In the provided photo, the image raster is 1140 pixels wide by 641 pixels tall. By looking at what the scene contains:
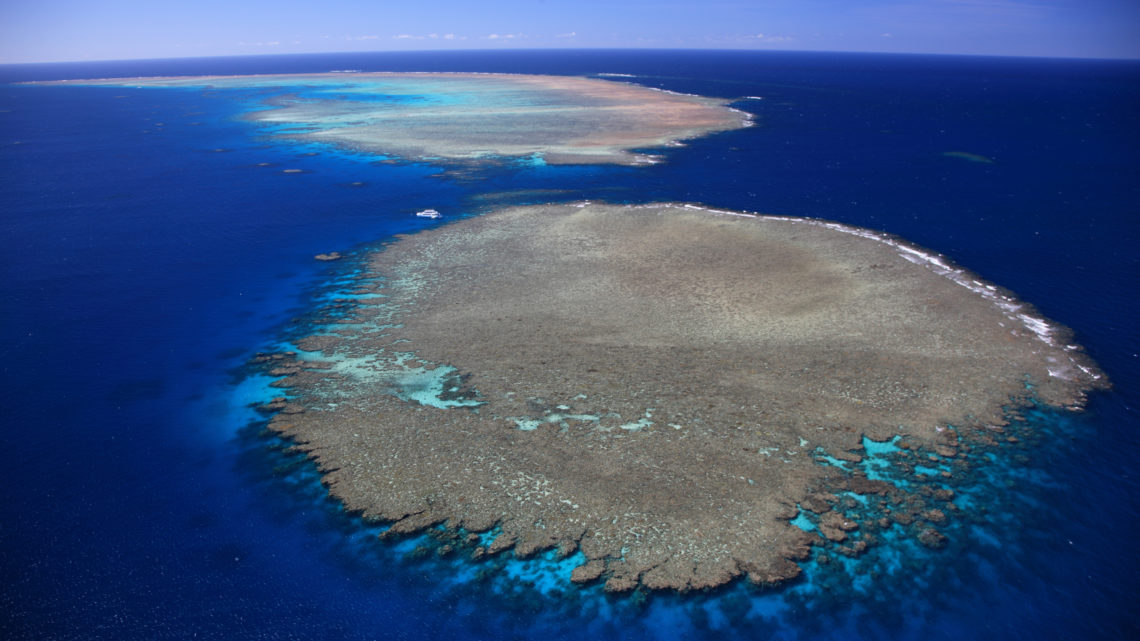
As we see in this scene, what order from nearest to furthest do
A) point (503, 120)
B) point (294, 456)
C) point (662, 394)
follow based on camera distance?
point (294, 456)
point (662, 394)
point (503, 120)

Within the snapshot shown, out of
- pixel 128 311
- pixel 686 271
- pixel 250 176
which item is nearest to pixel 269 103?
pixel 250 176

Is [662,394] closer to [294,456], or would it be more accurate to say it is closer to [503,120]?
[294,456]

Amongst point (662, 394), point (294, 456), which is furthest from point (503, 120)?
point (294, 456)

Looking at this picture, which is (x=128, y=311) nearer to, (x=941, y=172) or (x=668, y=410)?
(x=668, y=410)

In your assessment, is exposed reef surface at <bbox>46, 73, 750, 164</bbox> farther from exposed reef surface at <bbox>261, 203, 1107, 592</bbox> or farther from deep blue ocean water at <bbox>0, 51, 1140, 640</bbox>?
exposed reef surface at <bbox>261, 203, 1107, 592</bbox>

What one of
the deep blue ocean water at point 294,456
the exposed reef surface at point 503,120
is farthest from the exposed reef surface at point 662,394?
the exposed reef surface at point 503,120

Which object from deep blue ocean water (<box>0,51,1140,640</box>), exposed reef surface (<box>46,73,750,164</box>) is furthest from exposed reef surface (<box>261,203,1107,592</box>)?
exposed reef surface (<box>46,73,750,164</box>)
